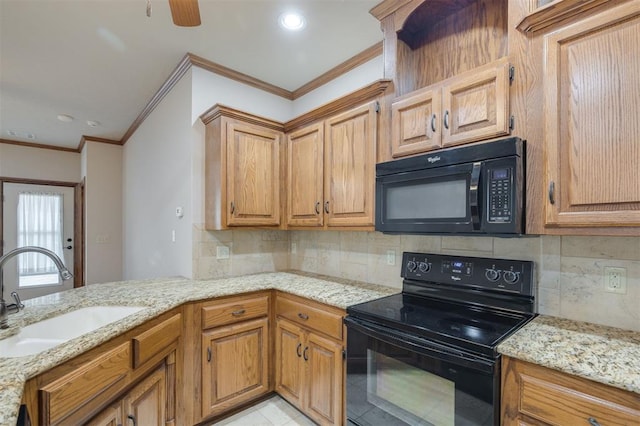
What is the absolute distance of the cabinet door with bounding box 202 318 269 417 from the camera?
1.98 m

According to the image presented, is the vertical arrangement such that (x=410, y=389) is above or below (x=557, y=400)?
below

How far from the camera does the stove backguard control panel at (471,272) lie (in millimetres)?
1520

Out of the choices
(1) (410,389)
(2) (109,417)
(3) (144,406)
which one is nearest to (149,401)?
(3) (144,406)

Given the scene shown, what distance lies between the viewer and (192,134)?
245cm

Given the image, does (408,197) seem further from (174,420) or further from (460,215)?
(174,420)

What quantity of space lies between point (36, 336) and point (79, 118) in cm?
347

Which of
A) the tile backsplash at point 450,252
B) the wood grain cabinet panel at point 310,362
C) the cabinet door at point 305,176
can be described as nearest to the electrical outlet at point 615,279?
the tile backsplash at point 450,252

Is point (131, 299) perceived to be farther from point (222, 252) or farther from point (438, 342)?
point (438, 342)

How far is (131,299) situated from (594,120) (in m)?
2.39

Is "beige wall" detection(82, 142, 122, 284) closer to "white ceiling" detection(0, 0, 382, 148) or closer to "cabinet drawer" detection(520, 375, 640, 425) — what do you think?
"white ceiling" detection(0, 0, 382, 148)

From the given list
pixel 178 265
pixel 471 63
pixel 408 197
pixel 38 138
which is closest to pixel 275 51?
pixel 471 63

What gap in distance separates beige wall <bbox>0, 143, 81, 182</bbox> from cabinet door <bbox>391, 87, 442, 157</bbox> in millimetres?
5778

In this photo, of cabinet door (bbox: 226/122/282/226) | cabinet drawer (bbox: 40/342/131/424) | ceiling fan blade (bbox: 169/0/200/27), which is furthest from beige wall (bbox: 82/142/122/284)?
ceiling fan blade (bbox: 169/0/200/27)

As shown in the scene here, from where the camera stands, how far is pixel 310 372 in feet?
6.41
